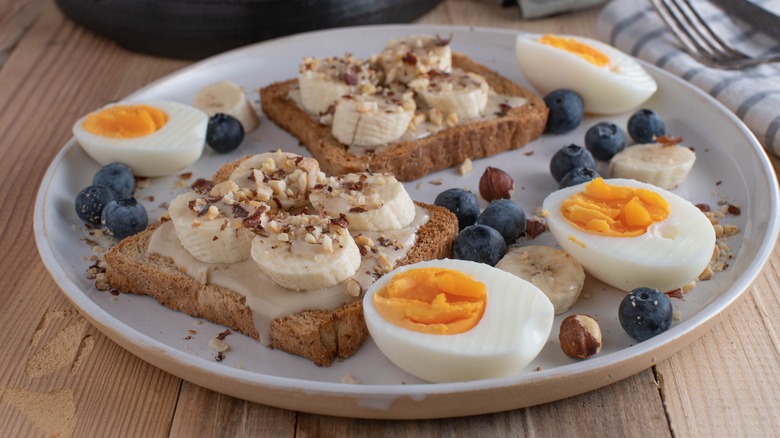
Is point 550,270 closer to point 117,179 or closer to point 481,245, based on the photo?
point 481,245

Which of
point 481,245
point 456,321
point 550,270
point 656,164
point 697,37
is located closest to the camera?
point 456,321

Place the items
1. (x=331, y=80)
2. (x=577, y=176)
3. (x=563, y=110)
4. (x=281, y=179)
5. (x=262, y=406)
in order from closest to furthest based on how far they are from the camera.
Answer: (x=262, y=406), (x=281, y=179), (x=577, y=176), (x=331, y=80), (x=563, y=110)

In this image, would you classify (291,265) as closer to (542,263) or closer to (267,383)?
(267,383)

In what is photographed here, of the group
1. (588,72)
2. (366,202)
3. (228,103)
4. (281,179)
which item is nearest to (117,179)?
(228,103)

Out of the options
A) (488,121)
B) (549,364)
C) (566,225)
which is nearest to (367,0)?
(488,121)

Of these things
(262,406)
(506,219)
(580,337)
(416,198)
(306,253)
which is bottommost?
(416,198)

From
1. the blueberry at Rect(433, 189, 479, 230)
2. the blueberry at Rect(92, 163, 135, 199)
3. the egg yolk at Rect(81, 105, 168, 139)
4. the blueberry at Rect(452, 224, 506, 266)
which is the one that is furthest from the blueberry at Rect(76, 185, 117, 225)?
the blueberry at Rect(452, 224, 506, 266)

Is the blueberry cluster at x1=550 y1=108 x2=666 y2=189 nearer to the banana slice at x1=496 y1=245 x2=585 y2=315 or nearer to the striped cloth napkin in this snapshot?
the striped cloth napkin

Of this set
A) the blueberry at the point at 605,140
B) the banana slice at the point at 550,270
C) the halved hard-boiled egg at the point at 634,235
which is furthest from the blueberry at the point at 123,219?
the blueberry at the point at 605,140
